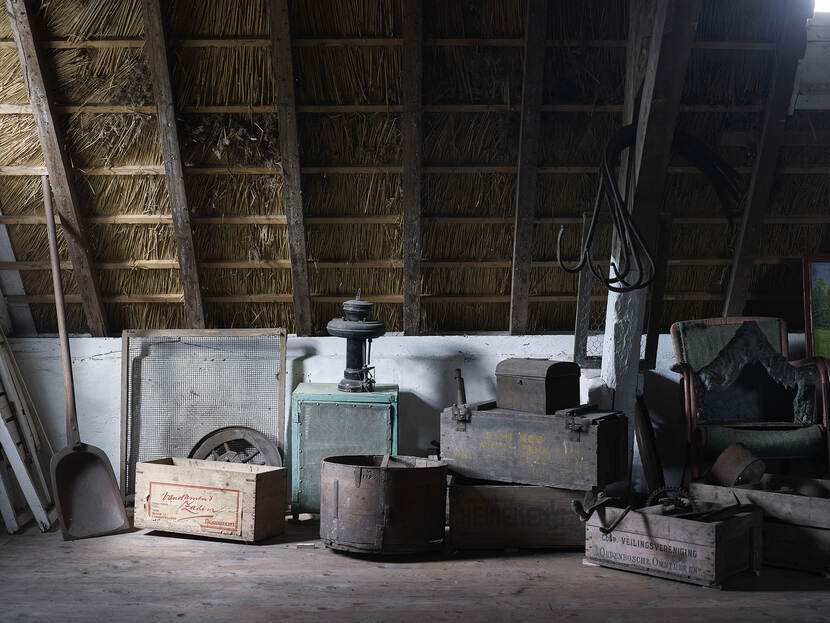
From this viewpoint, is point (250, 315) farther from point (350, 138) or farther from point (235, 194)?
point (350, 138)

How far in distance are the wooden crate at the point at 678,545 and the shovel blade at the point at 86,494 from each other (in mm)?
2643

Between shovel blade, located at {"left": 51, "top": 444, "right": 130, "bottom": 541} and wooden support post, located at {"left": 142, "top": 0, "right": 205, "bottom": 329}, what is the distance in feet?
3.71

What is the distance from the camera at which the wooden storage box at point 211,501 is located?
432 centimetres

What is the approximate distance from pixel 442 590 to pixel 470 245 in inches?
92.3

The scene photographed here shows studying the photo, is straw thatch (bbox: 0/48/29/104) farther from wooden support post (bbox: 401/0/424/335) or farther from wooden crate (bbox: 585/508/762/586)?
wooden crate (bbox: 585/508/762/586)

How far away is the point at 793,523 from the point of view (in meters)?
3.91

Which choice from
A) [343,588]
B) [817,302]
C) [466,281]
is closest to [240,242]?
[466,281]

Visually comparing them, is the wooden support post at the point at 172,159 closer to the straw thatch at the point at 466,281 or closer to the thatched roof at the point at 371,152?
the thatched roof at the point at 371,152

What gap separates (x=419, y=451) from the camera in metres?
5.38

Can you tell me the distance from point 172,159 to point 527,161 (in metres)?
2.10

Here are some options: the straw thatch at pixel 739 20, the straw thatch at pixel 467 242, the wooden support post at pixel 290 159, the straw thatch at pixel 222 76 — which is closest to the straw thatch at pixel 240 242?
the wooden support post at pixel 290 159

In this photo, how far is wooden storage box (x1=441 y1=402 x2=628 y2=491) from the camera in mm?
4133


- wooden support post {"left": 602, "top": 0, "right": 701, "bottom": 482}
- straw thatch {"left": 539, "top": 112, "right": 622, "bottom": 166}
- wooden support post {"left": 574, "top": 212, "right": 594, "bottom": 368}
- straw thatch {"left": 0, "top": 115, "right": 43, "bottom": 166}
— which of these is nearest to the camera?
wooden support post {"left": 602, "top": 0, "right": 701, "bottom": 482}


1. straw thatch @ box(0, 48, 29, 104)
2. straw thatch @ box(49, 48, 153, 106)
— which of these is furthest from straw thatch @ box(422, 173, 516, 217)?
straw thatch @ box(0, 48, 29, 104)
